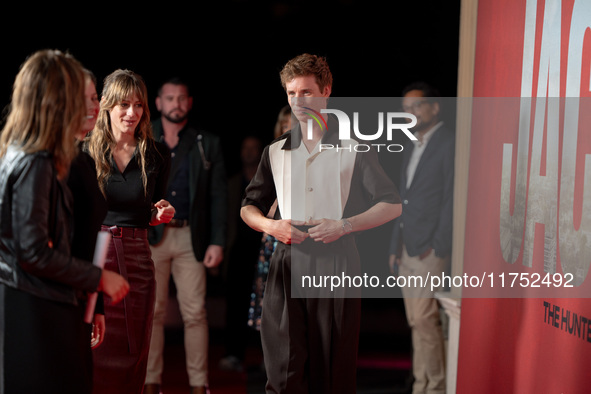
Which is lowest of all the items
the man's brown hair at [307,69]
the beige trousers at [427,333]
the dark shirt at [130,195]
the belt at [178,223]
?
the beige trousers at [427,333]

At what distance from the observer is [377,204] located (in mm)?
2674

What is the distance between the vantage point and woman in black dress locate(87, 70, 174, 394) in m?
2.89

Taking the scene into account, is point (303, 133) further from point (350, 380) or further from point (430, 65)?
point (430, 65)

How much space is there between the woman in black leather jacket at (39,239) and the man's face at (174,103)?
2.35 metres

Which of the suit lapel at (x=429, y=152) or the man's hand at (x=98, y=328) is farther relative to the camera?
the suit lapel at (x=429, y=152)

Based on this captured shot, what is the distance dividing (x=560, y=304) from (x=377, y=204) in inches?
29.7

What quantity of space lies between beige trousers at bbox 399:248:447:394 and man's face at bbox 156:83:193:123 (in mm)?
1679

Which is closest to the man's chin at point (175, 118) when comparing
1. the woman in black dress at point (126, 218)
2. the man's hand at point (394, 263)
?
the woman in black dress at point (126, 218)

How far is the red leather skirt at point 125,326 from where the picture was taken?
9.47 ft

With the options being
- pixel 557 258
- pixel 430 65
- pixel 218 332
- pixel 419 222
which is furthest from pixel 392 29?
pixel 557 258

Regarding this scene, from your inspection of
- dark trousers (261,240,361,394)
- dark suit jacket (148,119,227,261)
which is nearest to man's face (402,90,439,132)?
dark suit jacket (148,119,227,261)

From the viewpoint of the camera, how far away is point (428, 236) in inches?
168

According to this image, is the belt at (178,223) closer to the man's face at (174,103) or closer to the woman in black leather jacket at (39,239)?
the man's face at (174,103)

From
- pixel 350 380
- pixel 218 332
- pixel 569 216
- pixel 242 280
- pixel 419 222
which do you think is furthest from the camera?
pixel 218 332
